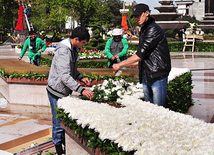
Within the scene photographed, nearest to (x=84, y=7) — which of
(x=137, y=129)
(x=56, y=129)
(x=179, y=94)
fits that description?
(x=179, y=94)

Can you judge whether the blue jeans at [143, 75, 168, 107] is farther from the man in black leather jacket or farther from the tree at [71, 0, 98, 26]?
the tree at [71, 0, 98, 26]

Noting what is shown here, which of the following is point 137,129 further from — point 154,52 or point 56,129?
point 56,129

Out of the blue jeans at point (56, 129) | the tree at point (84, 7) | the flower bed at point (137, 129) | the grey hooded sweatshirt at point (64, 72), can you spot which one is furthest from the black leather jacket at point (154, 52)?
the tree at point (84, 7)

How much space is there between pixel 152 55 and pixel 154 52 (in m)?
0.05

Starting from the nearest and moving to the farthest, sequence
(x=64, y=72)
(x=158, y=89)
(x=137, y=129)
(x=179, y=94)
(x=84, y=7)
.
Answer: (x=137, y=129)
(x=64, y=72)
(x=158, y=89)
(x=179, y=94)
(x=84, y=7)

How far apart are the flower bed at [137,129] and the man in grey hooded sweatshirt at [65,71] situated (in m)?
0.32

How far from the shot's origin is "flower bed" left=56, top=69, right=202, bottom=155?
7.16 ft

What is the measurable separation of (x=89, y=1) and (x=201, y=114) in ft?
243

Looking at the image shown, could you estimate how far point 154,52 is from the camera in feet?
12.7

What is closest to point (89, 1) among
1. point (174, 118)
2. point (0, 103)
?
point (0, 103)

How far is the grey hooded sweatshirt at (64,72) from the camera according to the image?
3828 mm

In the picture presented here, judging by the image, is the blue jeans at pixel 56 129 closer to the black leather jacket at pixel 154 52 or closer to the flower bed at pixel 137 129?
the flower bed at pixel 137 129

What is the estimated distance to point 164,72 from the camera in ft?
12.8

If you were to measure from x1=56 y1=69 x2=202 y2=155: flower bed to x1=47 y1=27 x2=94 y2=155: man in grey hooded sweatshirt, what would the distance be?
318 millimetres
